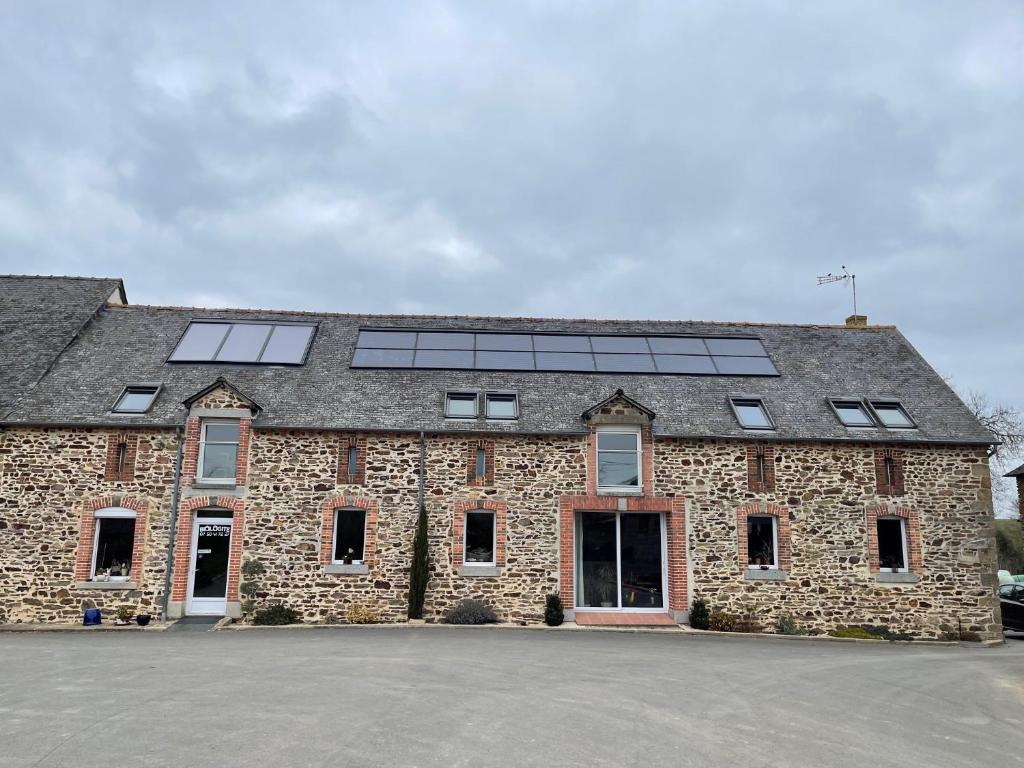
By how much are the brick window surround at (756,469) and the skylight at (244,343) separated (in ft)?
35.6

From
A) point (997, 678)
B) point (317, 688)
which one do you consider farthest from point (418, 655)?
point (997, 678)

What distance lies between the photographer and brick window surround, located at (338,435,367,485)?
52.4 ft

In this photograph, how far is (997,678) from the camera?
36.9 ft

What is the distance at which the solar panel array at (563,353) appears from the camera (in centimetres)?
1889

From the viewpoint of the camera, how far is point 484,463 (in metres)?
16.3

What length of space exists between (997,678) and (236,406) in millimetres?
14674

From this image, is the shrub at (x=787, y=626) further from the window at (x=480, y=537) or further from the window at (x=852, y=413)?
the window at (x=480, y=537)

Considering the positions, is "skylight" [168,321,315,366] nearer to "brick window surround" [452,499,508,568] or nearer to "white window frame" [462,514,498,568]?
"brick window surround" [452,499,508,568]

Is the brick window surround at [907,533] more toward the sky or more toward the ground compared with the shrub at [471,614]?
more toward the sky

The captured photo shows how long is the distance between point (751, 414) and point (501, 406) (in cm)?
583

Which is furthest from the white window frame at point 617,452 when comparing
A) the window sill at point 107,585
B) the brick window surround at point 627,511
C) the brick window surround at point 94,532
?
the window sill at point 107,585

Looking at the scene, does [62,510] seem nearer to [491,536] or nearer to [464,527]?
[464,527]

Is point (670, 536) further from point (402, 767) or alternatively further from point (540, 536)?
point (402, 767)

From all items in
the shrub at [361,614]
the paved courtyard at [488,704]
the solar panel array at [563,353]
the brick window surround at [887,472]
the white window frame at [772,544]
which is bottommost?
the paved courtyard at [488,704]
